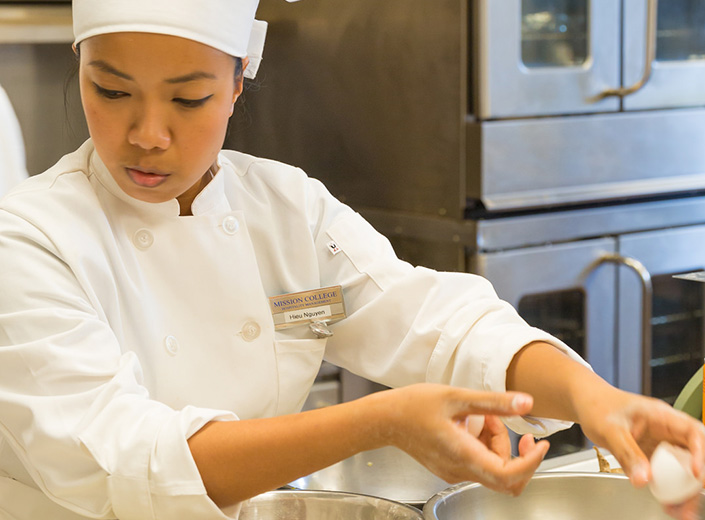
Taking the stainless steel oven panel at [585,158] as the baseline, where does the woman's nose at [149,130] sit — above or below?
above

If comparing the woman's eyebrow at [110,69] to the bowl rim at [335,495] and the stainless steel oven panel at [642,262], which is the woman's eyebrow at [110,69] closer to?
the bowl rim at [335,495]

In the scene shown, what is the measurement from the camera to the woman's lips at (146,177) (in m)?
1.11

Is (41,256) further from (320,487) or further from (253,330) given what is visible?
(320,487)

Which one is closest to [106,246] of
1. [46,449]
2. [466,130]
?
[46,449]

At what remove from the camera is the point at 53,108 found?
2.46 m

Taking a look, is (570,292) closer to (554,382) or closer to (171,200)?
(554,382)

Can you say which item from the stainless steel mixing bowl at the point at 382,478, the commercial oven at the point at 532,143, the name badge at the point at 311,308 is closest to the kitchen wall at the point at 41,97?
the commercial oven at the point at 532,143

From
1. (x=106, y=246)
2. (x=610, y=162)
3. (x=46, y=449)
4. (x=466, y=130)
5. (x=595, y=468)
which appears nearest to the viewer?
(x=46, y=449)

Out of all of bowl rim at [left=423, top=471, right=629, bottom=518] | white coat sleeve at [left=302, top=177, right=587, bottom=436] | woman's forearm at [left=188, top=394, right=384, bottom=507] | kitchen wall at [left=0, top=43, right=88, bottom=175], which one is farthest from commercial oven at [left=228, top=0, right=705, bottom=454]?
woman's forearm at [left=188, top=394, right=384, bottom=507]

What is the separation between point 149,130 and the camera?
1055 millimetres

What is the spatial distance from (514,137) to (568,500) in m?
1.20

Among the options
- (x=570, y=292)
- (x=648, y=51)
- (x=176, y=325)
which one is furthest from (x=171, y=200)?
(x=648, y=51)

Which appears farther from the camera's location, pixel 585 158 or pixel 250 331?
pixel 585 158

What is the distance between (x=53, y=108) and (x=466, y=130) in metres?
1.12
